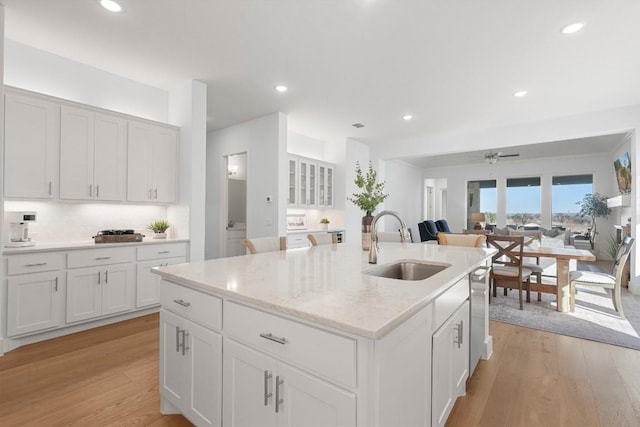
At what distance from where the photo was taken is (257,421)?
121 centimetres

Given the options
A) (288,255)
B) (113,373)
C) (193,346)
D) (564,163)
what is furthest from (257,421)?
(564,163)

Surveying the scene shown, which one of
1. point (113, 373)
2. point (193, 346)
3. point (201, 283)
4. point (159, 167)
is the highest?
point (159, 167)

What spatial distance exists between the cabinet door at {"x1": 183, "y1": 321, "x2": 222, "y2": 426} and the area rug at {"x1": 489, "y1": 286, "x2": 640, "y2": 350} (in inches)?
127

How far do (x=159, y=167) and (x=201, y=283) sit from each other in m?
2.91

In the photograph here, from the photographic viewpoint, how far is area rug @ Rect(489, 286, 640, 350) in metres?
2.97

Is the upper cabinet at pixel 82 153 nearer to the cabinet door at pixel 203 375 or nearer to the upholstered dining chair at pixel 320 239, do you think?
the upholstered dining chair at pixel 320 239

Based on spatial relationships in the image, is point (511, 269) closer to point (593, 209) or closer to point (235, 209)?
point (235, 209)

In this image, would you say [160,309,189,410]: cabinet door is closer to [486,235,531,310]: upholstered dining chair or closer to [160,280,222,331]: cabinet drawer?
[160,280,222,331]: cabinet drawer

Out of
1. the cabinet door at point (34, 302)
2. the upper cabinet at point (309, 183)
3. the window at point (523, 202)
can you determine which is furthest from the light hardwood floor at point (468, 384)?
the window at point (523, 202)

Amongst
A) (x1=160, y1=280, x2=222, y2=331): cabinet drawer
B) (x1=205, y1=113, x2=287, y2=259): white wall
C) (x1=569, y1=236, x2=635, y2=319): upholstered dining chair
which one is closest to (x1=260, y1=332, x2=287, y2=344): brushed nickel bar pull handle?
(x1=160, y1=280, x2=222, y2=331): cabinet drawer

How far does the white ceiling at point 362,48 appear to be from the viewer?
2.46 meters

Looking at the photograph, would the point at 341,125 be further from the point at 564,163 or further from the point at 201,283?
the point at 564,163

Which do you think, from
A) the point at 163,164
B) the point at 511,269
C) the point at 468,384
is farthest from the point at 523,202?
the point at 163,164

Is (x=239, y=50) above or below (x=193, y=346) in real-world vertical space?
above
